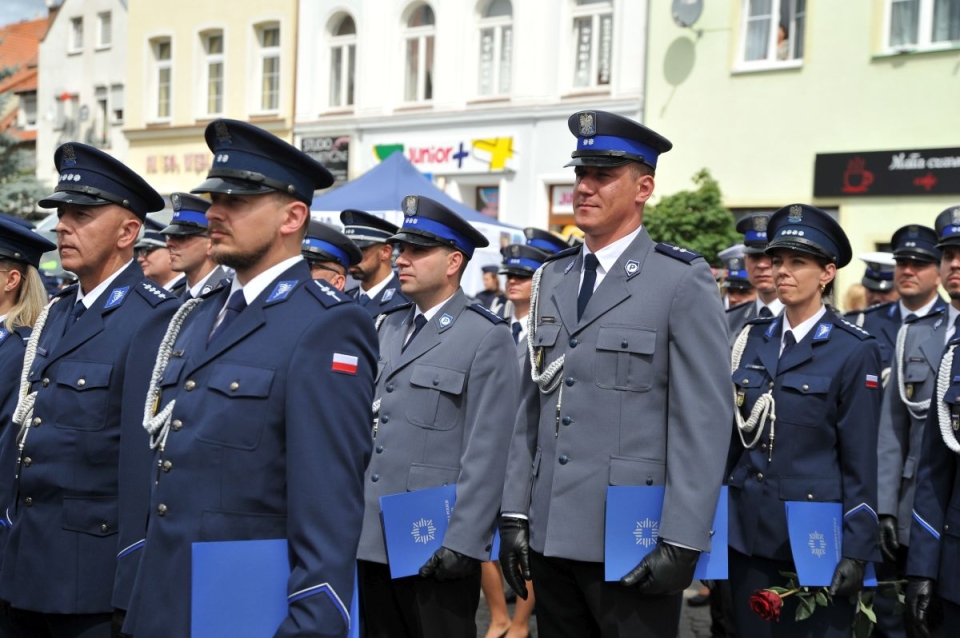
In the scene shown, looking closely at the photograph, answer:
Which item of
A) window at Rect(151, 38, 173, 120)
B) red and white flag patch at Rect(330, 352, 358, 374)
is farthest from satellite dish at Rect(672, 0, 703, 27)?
red and white flag patch at Rect(330, 352, 358, 374)

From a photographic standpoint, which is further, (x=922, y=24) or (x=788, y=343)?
(x=922, y=24)

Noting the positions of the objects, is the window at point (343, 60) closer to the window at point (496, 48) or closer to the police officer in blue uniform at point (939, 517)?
the window at point (496, 48)

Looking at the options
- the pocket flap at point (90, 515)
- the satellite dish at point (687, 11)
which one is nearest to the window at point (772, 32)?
the satellite dish at point (687, 11)

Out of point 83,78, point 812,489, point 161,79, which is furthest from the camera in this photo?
point 83,78

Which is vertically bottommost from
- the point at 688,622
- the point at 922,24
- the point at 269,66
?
the point at 688,622

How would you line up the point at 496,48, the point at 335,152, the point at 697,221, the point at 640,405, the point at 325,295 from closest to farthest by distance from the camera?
the point at 325,295, the point at 640,405, the point at 697,221, the point at 496,48, the point at 335,152

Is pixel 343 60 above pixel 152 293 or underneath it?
above

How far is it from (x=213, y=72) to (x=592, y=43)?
1101cm

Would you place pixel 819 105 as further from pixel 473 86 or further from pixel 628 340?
pixel 628 340

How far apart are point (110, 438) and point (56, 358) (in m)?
0.37

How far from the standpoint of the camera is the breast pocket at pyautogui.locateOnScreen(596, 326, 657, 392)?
12.9 feet

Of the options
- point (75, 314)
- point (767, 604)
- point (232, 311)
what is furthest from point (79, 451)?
point (767, 604)

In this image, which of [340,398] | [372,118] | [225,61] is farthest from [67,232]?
[225,61]

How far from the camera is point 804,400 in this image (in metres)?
5.04
